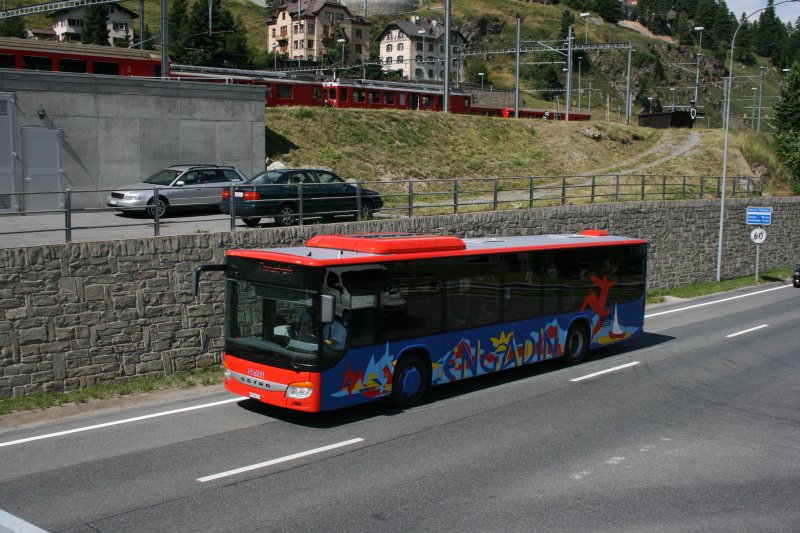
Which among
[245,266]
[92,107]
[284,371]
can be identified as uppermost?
[92,107]

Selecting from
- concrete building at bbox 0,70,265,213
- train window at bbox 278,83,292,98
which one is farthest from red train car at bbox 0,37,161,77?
train window at bbox 278,83,292,98

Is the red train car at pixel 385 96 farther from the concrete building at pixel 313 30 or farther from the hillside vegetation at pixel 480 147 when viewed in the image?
the concrete building at pixel 313 30

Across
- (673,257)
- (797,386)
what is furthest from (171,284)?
(673,257)

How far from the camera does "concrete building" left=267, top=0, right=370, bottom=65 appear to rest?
13350 centimetres

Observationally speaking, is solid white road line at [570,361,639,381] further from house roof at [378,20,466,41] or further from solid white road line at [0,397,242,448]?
house roof at [378,20,466,41]

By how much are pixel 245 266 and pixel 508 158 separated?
34103mm

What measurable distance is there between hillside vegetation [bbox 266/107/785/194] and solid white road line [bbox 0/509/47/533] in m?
27.0

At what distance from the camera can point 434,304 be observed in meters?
13.2

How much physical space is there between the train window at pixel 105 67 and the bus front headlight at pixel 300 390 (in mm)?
23997

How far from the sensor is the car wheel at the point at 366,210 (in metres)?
20.1

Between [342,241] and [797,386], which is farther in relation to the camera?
[797,386]

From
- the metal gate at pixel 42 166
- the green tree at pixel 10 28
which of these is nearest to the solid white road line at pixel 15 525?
the metal gate at pixel 42 166

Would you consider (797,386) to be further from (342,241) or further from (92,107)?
(92,107)

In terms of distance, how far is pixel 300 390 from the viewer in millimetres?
11445
